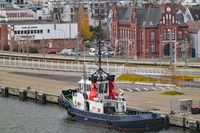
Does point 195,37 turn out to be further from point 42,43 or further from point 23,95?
point 23,95

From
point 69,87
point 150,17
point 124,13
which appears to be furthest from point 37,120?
point 124,13

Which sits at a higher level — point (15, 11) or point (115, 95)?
point (15, 11)

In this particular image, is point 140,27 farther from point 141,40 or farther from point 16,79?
point 16,79

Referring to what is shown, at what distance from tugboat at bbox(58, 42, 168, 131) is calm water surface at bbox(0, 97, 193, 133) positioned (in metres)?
0.51

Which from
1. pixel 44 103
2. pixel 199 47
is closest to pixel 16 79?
pixel 44 103

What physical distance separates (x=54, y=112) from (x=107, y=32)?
187 feet

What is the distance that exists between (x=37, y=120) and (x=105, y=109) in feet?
15.7

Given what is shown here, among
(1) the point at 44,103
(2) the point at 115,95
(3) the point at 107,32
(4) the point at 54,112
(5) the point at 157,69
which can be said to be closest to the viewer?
(2) the point at 115,95

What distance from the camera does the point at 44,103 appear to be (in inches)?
2125

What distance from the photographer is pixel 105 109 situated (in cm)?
4534

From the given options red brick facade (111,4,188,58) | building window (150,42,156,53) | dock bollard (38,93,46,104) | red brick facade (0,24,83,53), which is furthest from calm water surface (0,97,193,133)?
red brick facade (0,24,83,53)

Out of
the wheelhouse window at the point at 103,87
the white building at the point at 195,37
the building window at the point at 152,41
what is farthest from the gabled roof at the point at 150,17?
the wheelhouse window at the point at 103,87

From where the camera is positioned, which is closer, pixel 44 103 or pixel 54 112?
pixel 54 112

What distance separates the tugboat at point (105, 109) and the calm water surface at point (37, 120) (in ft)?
1.67
